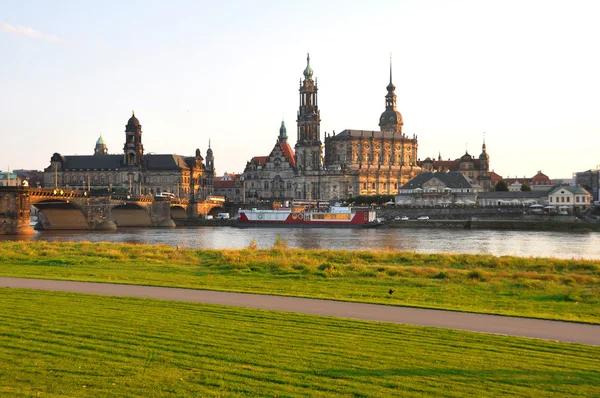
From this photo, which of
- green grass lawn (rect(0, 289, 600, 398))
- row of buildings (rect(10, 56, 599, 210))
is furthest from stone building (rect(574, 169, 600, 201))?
green grass lawn (rect(0, 289, 600, 398))

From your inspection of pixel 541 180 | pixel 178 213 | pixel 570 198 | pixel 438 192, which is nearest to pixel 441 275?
pixel 570 198

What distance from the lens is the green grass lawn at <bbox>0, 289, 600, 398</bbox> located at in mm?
8164

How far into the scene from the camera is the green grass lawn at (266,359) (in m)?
8.16

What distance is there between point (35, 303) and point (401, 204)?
94700 mm

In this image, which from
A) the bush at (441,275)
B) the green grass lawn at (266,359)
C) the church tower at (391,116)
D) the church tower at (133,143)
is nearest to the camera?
the green grass lawn at (266,359)

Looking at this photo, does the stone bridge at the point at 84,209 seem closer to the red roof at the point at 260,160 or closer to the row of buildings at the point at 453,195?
the red roof at the point at 260,160

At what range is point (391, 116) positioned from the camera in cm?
13288

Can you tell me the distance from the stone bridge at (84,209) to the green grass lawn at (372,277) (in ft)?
127

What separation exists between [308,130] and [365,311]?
4473 inches

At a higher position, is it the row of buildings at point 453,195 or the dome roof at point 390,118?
the dome roof at point 390,118

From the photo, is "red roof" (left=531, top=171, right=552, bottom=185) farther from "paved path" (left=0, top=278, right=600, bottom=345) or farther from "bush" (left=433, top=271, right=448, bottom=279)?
"paved path" (left=0, top=278, right=600, bottom=345)

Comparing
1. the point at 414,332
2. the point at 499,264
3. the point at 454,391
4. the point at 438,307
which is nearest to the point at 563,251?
the point at 499,264

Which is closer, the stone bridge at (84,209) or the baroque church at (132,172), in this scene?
the stone bridge at (84,209)

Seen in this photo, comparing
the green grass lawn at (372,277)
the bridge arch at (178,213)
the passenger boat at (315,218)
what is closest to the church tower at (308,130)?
the bridge arch at (178,213)
